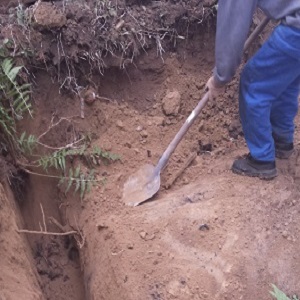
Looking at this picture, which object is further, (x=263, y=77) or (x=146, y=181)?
(x=146, y=181)

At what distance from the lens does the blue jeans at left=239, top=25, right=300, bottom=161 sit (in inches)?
135

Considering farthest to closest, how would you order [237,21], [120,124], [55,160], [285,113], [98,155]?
[120,124] → [98,155] → [285,113] → [55,160] → [237,21]

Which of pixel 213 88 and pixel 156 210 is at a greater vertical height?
Result: pixel 213 88

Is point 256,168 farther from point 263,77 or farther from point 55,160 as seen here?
point 55,160

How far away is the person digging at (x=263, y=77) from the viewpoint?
3.32 meters

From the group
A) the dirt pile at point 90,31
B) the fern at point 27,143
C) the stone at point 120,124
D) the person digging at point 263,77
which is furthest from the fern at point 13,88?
the person digging at point 263,77

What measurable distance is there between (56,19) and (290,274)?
7.59ft

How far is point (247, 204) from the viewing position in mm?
3727

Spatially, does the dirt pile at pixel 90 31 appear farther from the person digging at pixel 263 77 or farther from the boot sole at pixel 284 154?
the boot sole at pixel 284 154

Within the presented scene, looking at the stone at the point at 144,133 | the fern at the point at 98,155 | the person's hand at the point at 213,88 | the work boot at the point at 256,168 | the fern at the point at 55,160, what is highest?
the person's hand at the point at 213,88

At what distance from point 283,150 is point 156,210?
1.09m

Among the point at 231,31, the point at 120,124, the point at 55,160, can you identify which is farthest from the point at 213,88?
the point at 55,160

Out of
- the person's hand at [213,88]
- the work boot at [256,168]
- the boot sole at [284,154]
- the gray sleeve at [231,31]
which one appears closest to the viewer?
the gray sleeve at [231,31]

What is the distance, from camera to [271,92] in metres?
3.67
